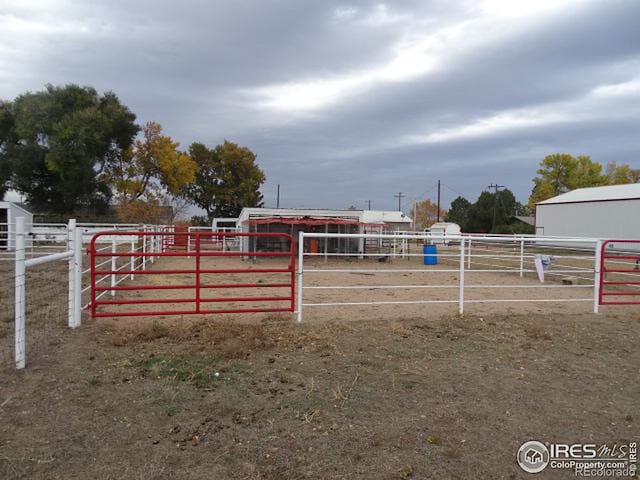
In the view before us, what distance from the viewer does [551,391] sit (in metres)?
4.14

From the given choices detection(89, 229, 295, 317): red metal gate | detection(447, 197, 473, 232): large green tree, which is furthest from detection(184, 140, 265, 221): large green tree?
detection(447, 197, 473, 232): large green tree

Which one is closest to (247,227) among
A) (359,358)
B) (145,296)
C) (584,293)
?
(145,296)

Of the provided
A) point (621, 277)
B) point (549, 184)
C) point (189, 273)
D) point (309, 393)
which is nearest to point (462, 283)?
point (309, 393)

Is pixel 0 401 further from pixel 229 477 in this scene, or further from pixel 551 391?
pixel 551 391

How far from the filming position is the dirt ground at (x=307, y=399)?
9.48 feet

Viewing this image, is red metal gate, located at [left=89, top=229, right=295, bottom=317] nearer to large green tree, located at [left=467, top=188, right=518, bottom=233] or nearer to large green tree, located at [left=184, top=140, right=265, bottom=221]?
large green tree, located at [left=184, top=140, right=265, bottom=221]

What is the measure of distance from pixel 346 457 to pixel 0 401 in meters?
2.79

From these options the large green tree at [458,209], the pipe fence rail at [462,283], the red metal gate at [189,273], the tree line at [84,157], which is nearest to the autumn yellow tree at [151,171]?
the tree line at [84,157]

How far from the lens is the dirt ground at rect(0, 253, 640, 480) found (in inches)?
114

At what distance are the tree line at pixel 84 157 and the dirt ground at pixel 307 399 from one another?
32.2 metres

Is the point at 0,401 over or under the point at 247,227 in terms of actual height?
under

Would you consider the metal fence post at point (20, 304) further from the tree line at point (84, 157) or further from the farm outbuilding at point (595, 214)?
the farm outbuilding at point (595, 214)

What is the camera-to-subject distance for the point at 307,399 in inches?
150

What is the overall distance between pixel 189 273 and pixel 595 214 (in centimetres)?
3642
